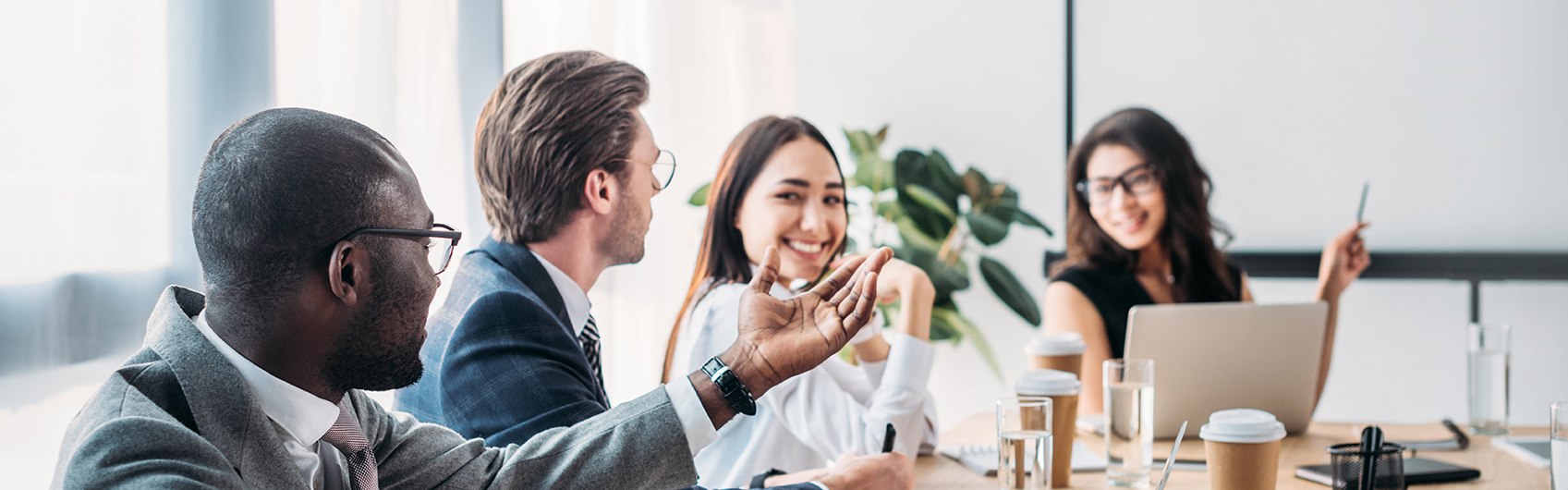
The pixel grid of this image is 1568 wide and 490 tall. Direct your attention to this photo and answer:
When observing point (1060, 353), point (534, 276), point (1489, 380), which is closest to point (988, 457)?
point (1060, 353)

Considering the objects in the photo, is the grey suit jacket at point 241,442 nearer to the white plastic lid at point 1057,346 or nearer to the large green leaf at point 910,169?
the white plastic lid at point 1057,346

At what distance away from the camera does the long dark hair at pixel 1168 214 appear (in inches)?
95.0

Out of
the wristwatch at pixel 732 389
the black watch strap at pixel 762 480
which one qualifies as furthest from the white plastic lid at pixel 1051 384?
the wristwatch at pixel 732 389

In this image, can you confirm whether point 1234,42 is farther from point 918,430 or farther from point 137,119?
point 137,119

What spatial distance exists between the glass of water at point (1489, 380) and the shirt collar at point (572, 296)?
5.22 feet

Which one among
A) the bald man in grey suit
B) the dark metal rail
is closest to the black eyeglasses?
the bald man in grey suit

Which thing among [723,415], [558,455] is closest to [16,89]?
[558,455]

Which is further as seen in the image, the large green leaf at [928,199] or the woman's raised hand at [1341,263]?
the large green leaf at [928,199]

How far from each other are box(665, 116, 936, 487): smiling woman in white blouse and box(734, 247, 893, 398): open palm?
0.58 meters

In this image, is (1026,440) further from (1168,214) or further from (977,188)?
(977,188)

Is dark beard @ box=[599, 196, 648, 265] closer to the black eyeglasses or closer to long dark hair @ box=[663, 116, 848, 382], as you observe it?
long dark hair @ box=[663, 116, 848, 382]

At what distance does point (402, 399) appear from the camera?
140cm

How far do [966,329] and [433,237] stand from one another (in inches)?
97.3

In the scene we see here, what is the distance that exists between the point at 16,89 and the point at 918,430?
134 cm
